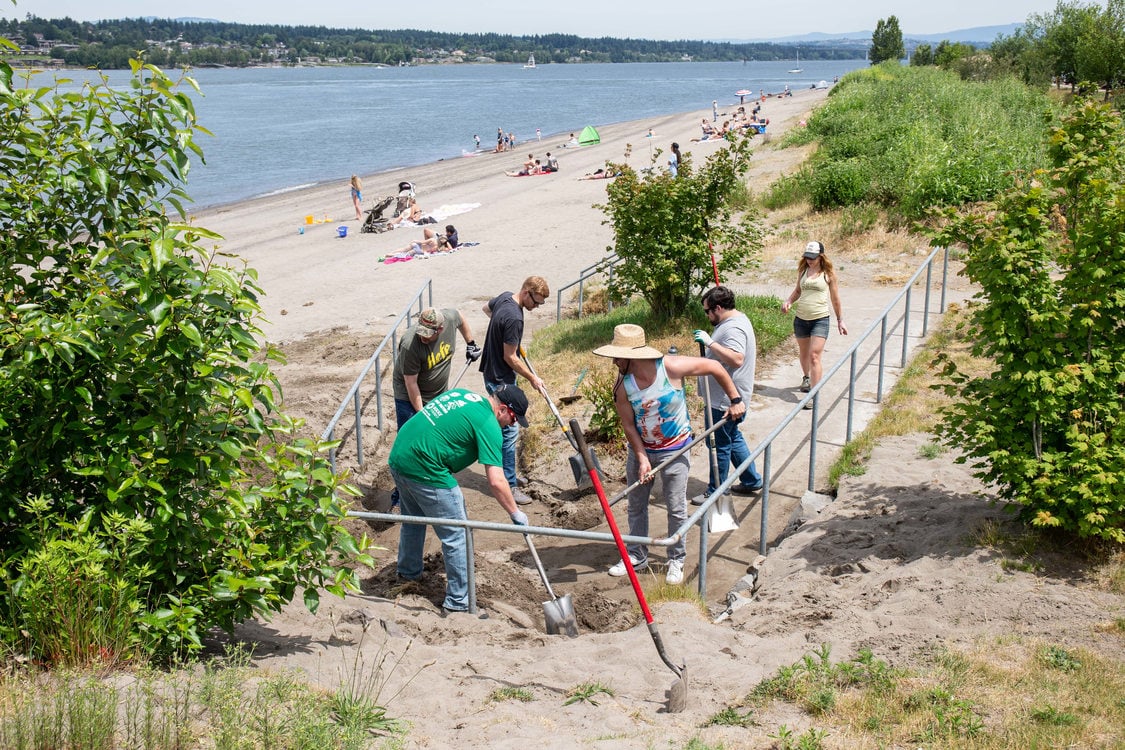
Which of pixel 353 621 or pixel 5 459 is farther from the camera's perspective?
pixel 353 621

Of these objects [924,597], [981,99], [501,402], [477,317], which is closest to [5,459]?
[501,402]

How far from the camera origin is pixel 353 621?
5.86m

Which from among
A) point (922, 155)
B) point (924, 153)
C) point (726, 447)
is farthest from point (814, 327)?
point (924, 153)

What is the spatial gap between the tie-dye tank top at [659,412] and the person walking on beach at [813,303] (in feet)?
11.2

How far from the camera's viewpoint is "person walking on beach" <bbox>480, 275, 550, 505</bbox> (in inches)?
339

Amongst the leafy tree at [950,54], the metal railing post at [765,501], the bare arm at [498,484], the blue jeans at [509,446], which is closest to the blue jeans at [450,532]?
the bare arm at [498,484]

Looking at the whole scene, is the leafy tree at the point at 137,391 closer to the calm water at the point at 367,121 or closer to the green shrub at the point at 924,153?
the green shrub at the point at 924,153

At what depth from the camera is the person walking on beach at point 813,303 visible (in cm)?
985

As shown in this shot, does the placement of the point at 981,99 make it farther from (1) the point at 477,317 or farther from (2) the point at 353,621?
(2) the point at 353,621

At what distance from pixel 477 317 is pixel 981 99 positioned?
79.4 feet

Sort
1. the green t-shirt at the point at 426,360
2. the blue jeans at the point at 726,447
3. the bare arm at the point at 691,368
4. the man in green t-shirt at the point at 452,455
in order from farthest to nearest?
the green t-shirt at the point at 426,360 < the blue jeans at the point at 726,447 < the bare arm at the point at 691,368 < the man in green t-shirt at the point at 452,455

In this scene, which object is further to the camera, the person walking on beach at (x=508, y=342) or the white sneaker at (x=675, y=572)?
the person walking on beach at (x=508, y=342)

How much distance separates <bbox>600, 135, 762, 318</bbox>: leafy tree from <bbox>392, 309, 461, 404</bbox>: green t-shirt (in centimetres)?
Result: 423

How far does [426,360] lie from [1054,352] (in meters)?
5.01
